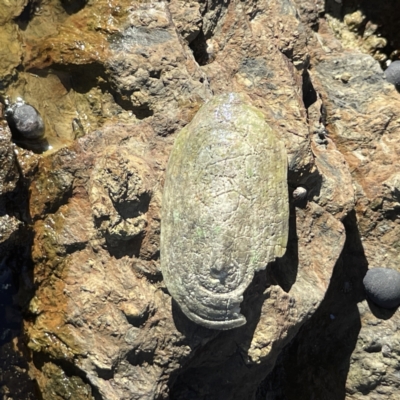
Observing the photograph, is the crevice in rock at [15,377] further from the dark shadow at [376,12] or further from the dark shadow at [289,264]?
the dark shadow at [376,12]

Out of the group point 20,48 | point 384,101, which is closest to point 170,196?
point 20,48

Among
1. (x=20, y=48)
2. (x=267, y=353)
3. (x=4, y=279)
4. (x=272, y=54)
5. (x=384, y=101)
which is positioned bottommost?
(x=4, y=279)

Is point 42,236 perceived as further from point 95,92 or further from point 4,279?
point 95,92

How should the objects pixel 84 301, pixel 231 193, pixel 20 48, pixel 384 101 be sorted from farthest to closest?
pixel 384 101
pixel 20 48
pixel 84 301
pixel 231 193

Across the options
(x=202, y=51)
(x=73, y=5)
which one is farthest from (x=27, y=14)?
(x=202, y=51)

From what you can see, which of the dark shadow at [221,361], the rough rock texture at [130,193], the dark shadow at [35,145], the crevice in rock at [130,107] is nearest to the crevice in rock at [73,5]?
the rough rock texture at [130,193]

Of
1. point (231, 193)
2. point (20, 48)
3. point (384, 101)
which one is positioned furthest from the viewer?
point (384, 101)

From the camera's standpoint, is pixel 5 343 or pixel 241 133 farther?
pixel 5 343
